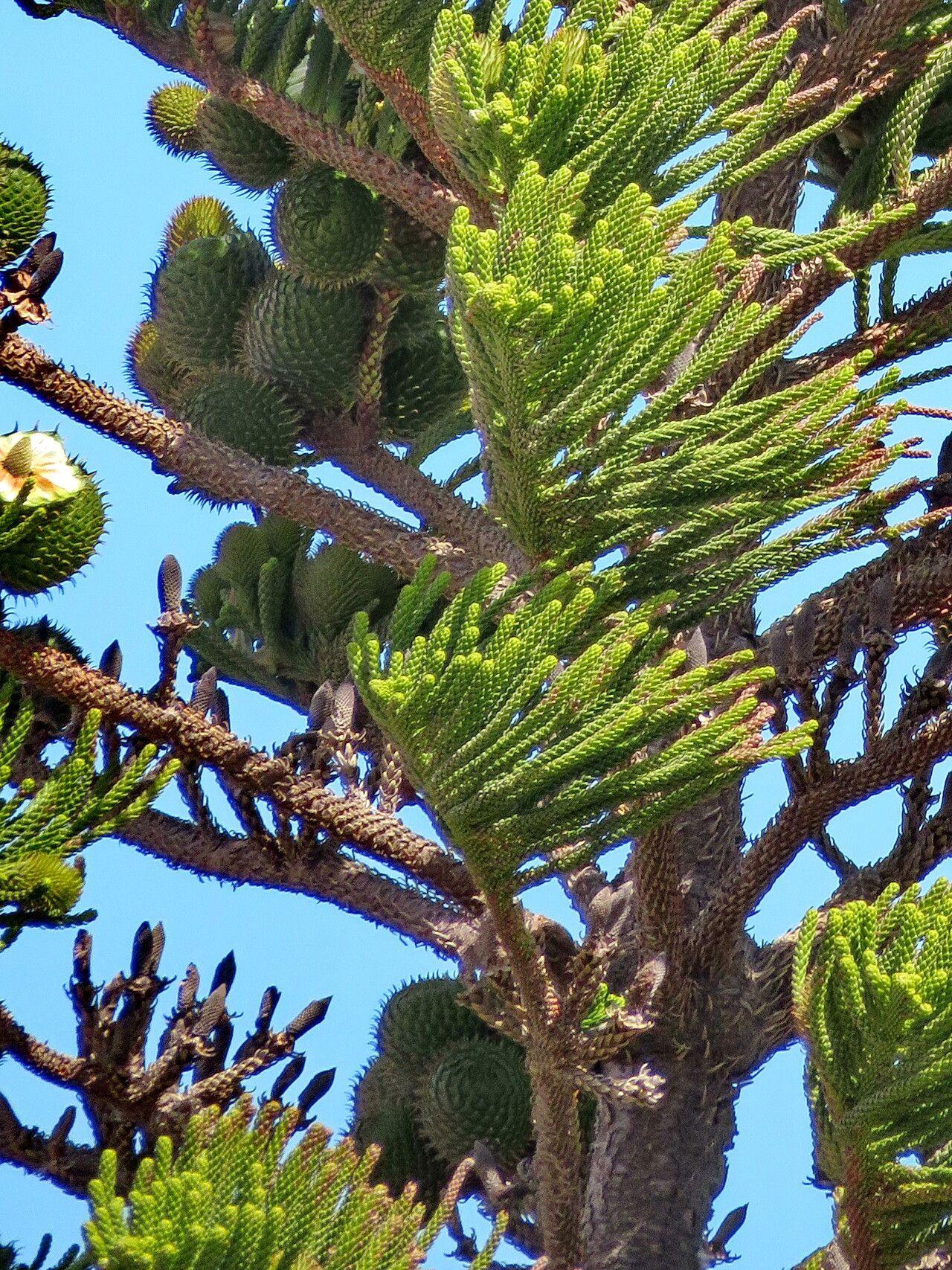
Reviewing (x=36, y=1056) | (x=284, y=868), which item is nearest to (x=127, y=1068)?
(x=36, y=1056)

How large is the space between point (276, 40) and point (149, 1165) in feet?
5.33

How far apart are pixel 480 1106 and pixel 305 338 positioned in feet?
3.72

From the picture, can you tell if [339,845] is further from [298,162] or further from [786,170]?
[786,170]

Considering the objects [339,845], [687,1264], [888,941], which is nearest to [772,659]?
[888,941]

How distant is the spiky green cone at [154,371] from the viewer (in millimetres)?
2746

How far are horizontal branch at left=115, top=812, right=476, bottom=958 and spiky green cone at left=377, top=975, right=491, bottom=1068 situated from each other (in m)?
0.47

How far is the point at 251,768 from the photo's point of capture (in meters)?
1.89

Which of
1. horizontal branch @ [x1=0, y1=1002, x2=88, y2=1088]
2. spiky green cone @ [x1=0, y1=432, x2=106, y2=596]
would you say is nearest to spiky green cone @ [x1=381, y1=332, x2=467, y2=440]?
spiky green cone @ [x1=0, y1=432, x2=106, y2=596]

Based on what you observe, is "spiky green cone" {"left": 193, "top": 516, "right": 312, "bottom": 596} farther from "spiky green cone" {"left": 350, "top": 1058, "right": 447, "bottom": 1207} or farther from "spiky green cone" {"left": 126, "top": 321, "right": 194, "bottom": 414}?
"spiky green cone" {"left": 350, "top": 1058, "right": 447, "bottom": 1207}

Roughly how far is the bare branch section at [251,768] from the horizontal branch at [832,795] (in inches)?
→ 13.5

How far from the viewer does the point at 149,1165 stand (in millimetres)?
1387

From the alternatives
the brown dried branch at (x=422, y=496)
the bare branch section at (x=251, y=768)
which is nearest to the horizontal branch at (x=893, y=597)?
the brown dried branch at (x=422, y=496)

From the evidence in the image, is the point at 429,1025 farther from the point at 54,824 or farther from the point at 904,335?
the point at 904,335

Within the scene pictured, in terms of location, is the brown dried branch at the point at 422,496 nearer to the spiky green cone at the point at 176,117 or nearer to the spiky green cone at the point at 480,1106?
the spiky green cone at the point at 176,117
